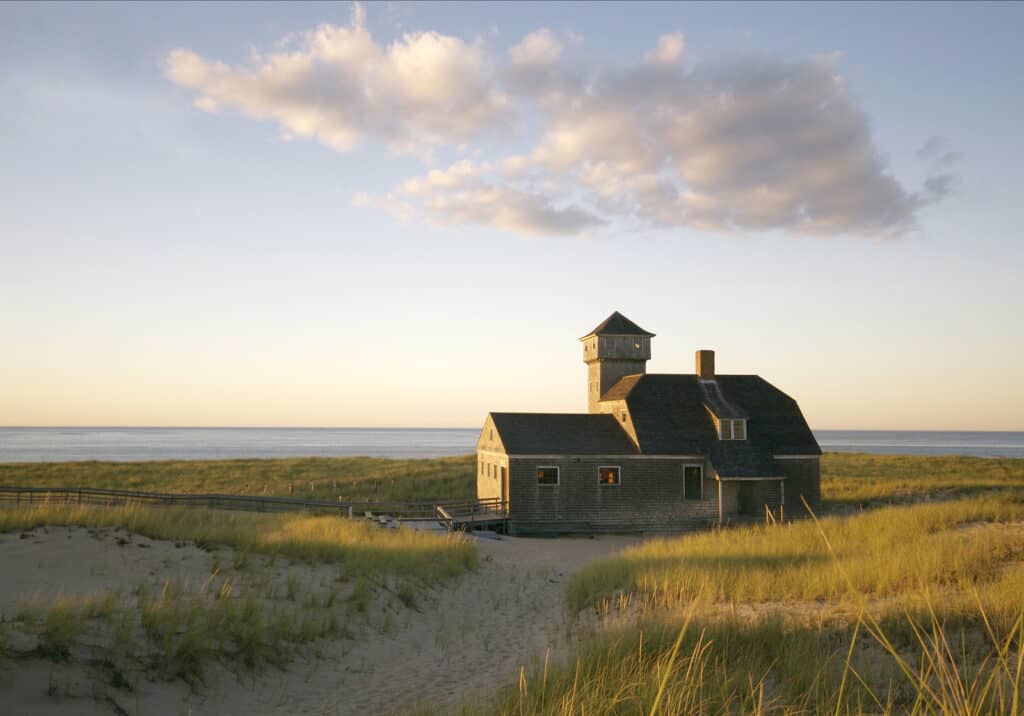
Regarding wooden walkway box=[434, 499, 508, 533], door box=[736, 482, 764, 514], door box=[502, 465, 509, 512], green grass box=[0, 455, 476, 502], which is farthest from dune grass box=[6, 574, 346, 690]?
green grass box=[0, 455, 476, 502]

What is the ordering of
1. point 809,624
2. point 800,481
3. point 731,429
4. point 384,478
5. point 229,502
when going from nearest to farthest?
point 809,624 < point 229,502 < point 731,429 < point 800,481 < point 384,478

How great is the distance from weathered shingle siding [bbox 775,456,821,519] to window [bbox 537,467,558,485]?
10.7 m

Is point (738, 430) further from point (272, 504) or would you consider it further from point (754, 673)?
point (754, 673)

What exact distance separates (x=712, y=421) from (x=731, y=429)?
3.24 feet

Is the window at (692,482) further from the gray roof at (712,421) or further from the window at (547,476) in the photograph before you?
the window at (547,476)

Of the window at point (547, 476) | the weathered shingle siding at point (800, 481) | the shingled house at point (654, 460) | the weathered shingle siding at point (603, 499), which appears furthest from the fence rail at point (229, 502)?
the weathered shingle siding at point (800, 481)

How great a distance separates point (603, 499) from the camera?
32562 mm

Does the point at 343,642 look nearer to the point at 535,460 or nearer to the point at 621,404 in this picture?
the point at 535,460

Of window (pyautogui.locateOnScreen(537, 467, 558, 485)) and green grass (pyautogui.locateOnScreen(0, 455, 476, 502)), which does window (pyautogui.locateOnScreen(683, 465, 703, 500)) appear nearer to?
window (pyautogui.locateOnScreen(537, 467, 558, 485))

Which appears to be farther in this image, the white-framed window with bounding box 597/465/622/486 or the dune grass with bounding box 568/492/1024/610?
the white-framed window with bounding box 597/465/622/486

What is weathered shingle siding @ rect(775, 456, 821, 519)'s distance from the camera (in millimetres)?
35000

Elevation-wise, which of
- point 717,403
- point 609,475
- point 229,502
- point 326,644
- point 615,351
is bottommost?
point 326,644

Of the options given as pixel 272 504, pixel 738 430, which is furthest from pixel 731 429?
pixel 272 504

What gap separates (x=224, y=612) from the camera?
40.2 feet
